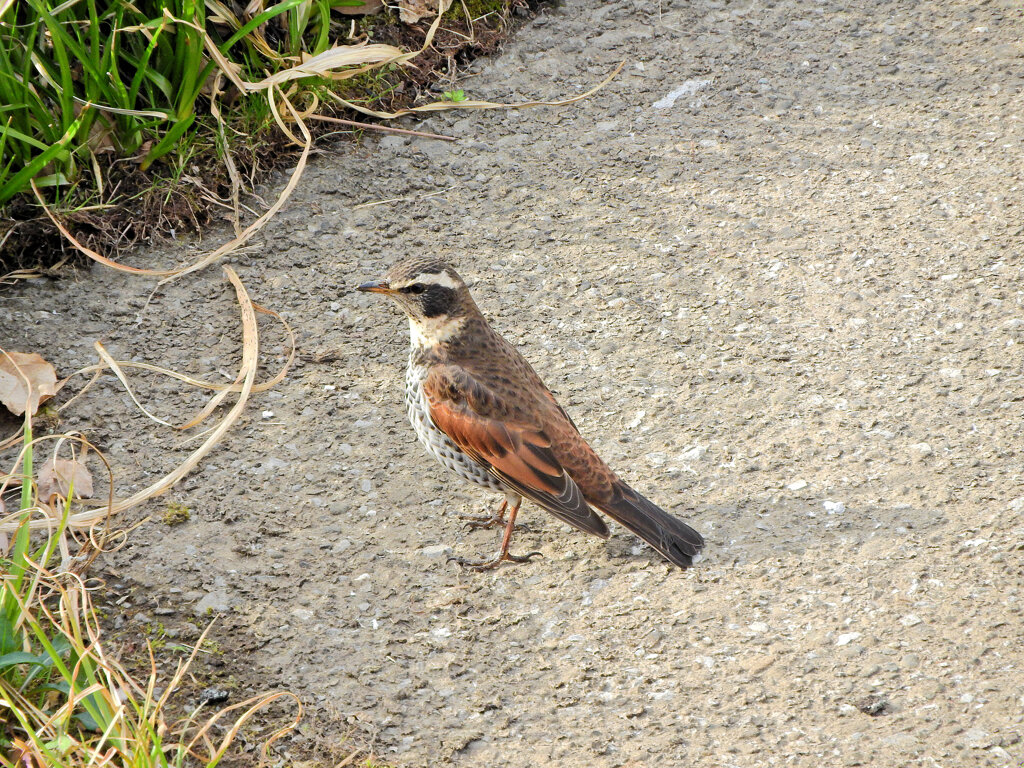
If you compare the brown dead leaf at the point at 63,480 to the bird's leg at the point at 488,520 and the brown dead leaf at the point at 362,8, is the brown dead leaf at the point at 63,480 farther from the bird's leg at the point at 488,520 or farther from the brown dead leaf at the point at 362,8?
the brown dead leaf at the point at 362,8

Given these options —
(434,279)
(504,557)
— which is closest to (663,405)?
(504,557)

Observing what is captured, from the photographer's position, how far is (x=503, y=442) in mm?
4340

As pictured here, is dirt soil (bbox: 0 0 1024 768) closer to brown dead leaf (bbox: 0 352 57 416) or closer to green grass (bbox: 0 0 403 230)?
brown dead leaf (bbox: 0 352 57 416)

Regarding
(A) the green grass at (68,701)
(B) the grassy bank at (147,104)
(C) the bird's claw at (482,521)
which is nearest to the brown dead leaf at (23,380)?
(B) the grassy bank at (147,104)

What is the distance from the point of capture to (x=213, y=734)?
11.7 ft

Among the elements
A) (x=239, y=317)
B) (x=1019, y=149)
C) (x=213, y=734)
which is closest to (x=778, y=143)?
(x=1019, y=149)

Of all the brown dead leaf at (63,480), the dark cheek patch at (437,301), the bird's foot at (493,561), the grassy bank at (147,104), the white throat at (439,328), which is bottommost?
the bird's foot at (493,561)

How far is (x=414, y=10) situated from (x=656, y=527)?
3.81 meters

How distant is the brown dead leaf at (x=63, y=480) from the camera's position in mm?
4355

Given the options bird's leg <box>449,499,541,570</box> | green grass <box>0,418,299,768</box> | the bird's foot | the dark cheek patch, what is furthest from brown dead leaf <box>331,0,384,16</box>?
green grass <box>0,418,299,768</box>

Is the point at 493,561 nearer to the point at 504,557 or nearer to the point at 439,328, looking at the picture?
the point at 504,557

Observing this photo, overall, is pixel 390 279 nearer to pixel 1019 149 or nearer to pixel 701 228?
pixel 701 228

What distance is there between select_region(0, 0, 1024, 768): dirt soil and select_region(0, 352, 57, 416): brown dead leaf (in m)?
0.21

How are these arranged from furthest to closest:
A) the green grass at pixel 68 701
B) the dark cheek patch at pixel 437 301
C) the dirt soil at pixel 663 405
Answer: the dark cheek patch at pixel 437 301 → the dirt soil at pixel 663 405 → the green grass at pixel 68 701
